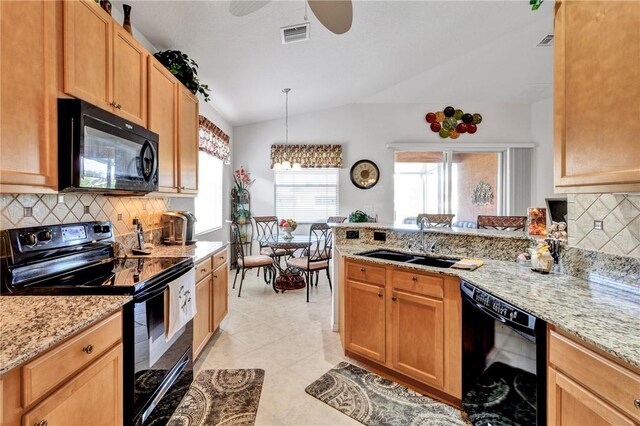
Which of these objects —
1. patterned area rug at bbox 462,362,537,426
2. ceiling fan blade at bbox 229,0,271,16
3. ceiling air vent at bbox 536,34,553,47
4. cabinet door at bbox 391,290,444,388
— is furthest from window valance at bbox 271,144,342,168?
patterned area rug at bbox 462,362,537,426

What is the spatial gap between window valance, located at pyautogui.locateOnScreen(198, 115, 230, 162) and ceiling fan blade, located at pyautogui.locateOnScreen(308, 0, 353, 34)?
2.28m

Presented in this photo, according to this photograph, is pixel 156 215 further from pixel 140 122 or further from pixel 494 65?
pixel 494 65

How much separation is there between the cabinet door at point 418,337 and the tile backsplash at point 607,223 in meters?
0.87

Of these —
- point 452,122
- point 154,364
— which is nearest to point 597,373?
point 154,364

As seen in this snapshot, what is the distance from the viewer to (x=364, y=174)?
560cm

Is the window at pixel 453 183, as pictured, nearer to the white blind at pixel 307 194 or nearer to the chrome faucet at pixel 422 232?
the white blind at pixel 307 194

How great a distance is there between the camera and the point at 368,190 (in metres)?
5.62

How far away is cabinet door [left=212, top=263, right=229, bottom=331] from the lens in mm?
2650

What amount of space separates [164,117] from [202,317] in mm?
1635

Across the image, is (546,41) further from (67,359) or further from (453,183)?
(67,359)

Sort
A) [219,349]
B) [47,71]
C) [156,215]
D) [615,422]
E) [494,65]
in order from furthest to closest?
1. [494,65]
2. [156,215]
3. [219,349]
4. [47,71]
5. [615,422]

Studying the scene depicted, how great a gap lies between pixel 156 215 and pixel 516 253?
3.10m

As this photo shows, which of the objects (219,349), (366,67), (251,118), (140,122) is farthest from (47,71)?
(251,118)

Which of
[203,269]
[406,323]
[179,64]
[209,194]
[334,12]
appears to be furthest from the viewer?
[209,194]
